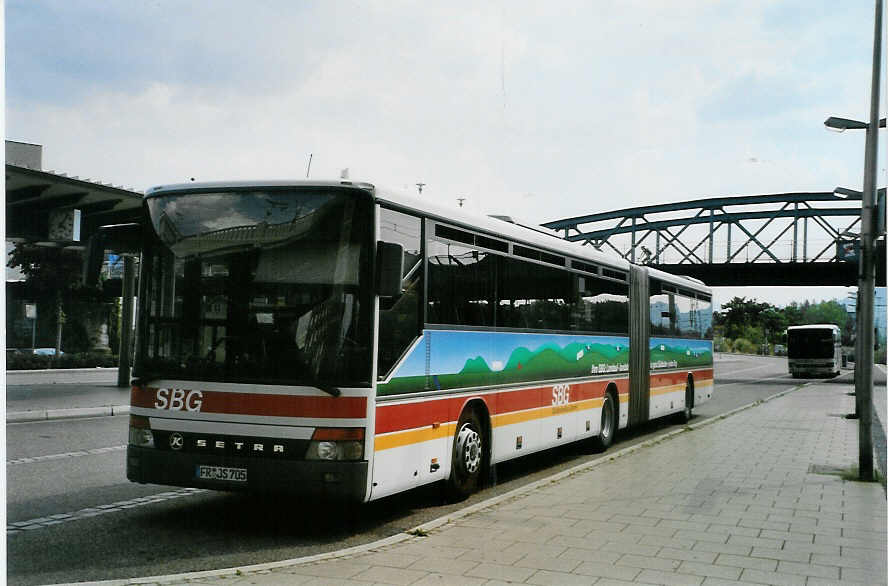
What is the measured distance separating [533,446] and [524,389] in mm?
825

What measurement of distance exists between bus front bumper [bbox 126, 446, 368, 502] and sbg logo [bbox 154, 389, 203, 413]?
39 centimetres

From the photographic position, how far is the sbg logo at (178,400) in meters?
7.76

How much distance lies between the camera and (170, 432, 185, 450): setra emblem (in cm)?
780

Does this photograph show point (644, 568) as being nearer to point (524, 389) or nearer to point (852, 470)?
point (524, 389)

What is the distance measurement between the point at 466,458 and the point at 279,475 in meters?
2.68

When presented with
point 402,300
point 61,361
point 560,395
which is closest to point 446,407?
point 402,300

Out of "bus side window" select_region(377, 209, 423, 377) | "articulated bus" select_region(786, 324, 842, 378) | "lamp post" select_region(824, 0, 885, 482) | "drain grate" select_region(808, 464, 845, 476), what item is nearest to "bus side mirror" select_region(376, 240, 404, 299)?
"bus side window" select_region(377, 209, 423, 377)

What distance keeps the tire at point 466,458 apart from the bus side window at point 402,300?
1532mm

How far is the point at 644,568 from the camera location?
6680mm

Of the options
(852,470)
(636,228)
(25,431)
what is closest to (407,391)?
(852,470)

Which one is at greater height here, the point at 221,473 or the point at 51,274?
the point at 51,274

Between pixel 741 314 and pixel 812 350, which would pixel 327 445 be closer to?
pixel 812 350

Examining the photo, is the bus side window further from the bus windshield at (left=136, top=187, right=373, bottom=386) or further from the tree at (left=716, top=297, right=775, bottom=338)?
the tree at (left=716, top=297, right=775, bottom=338)

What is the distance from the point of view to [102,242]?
828cm
